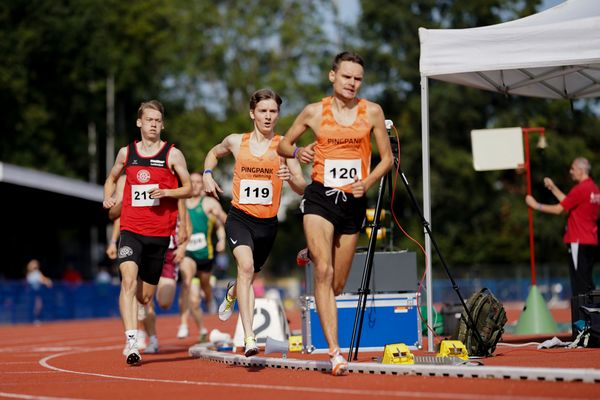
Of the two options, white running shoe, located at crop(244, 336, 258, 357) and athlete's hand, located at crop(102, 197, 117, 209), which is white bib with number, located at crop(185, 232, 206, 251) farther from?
white running shoe, located at crop(244, 336, 258, 357)

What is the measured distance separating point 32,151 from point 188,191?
140ft

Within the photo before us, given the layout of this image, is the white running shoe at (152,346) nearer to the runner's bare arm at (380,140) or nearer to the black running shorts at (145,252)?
the black running shorts at (145,252)

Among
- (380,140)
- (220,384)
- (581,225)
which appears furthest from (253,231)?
(581,225)

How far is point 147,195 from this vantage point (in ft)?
36.7

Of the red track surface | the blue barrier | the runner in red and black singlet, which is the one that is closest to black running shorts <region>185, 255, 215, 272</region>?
the red track surface

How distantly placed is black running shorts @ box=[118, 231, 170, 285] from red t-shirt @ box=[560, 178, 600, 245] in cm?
536

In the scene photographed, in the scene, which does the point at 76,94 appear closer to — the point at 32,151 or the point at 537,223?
the point at 32,151

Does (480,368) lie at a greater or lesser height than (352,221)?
lesser

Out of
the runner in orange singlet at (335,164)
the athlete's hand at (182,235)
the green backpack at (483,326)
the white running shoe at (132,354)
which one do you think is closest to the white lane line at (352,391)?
the runner in orange singlet at (335,164)

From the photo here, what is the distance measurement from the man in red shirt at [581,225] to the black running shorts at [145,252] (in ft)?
17.3

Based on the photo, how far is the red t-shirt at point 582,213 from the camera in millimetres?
13797

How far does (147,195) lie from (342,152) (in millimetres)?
3134

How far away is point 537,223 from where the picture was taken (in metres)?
55.0

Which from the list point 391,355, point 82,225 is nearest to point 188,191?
point 391,355
